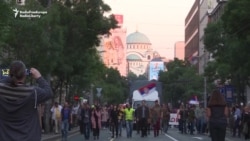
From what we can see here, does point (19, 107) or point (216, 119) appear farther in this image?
point (216, 119)

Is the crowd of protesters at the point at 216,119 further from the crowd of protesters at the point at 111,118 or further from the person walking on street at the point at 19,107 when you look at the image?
the person walking on street at the point at 19,107

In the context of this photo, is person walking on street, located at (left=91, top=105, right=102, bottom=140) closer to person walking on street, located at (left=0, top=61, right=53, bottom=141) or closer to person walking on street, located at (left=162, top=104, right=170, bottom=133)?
person walking on street, located at (left=162, top=104, right=170, bottom=133)

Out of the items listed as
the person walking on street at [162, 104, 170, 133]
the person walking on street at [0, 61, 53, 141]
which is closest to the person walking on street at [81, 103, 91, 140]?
the person walking on street at [162, 104, 170, 133]

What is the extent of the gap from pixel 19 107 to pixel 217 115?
29.0 ft

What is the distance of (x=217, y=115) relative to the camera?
48.9ft

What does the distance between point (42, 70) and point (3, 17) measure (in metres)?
11.3

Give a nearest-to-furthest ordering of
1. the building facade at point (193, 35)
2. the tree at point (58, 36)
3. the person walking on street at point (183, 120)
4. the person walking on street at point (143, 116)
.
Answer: the tree at point (58, 36) → the person walking on street at point (143, 116) → the person walking on street at point (183, 120) → the building facade at point (193, 35)

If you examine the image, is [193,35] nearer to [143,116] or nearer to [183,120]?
[183,120]

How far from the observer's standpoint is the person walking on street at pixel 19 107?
650 centimetres

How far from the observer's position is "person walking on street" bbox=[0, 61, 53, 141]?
6.50 m

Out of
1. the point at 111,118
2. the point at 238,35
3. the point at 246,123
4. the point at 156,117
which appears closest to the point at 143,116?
the point at 111,118

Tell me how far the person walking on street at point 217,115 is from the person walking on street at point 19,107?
866cm

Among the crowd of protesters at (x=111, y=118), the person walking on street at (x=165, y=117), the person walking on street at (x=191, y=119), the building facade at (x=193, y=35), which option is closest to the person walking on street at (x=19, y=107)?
the crowd of protesters at (x=111, y=118)

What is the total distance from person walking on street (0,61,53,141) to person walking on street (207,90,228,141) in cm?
866
